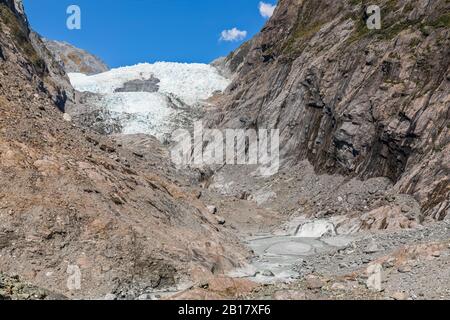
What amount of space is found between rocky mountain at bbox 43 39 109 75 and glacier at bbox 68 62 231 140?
94.5ft

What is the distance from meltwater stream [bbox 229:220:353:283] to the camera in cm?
2183

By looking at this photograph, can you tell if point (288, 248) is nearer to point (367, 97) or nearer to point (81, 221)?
point (81, 221)

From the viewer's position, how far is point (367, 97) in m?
43.8

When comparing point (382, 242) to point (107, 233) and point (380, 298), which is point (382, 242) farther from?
point (107, 233)

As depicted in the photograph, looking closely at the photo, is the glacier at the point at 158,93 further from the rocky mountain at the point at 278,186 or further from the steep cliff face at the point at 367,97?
the steep cliff face at the point at 367,97

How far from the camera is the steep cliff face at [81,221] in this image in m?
17.1

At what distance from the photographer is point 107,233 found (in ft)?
61.8

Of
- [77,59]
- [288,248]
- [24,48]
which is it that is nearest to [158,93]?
[24,48]

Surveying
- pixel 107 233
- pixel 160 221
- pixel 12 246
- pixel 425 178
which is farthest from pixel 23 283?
pixel 425 178

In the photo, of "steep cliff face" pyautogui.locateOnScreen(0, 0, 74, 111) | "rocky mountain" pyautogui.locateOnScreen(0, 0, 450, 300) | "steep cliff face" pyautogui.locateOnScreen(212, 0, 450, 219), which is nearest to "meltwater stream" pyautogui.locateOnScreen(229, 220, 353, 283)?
"rocky mountain" pyautogui.locateOnScreen(0, 0, 450, 300)

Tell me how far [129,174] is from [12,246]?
10757 millimetres

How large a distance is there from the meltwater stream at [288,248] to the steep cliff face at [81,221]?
1.27 metres
